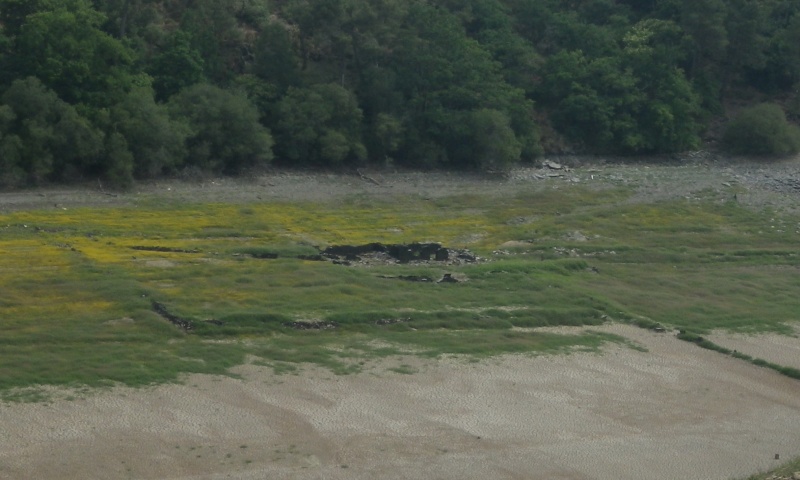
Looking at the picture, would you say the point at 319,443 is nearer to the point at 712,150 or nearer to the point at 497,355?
the point at 497,355

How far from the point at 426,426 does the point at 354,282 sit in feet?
45.7

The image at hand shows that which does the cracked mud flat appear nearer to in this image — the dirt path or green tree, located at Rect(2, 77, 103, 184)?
the dirt path

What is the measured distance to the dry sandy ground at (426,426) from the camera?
29672 millimetres

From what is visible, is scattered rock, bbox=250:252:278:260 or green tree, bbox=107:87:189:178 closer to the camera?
scattered rock, bbox=250:252:278:260

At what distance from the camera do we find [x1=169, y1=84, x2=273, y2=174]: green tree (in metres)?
62.8

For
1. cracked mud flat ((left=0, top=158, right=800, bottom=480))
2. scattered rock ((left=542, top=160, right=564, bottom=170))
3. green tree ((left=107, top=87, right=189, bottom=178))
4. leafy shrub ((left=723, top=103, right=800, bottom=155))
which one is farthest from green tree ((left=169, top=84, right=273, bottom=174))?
leafy shrub ((left=723, top=103, right=800, bottom=155))

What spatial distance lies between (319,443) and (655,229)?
3330cm

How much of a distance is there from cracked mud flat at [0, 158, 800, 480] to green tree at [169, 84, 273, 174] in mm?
27578

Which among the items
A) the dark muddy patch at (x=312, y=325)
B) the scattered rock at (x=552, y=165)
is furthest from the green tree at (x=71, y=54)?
the dark muddy patch at (x=312, y=325)

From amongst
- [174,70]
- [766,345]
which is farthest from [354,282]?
[174,70]

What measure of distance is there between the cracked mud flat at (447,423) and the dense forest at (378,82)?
88.7 ft

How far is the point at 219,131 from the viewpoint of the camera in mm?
63031

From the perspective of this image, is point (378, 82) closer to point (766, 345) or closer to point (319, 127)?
point (319, 127)

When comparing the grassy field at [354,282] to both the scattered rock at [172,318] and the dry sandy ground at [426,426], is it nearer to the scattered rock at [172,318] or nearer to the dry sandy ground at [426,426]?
the scattered rock at [172,318]
